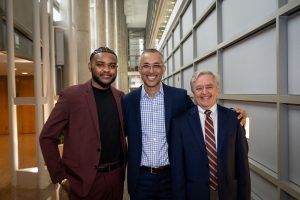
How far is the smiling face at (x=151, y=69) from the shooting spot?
2.51m

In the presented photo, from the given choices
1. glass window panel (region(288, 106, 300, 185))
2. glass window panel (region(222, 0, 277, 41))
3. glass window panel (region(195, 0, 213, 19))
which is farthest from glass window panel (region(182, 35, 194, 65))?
glass window panel (region(288, 106, 300, 185))

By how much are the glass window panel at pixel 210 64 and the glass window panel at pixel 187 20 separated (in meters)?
1.08

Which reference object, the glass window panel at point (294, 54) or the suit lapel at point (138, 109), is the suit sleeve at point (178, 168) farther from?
the glass window panel at point (294, 54)

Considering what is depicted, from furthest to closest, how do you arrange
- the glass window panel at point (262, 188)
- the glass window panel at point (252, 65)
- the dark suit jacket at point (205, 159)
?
the glass window panel at point (262, 188)
the glass window panel at point (252, 65)
the dark suit jacket at point (205, 159)

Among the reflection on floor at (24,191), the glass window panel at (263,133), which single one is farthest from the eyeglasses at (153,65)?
the reflection on floor at (24,191)

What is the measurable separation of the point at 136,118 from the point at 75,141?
0.57 meters

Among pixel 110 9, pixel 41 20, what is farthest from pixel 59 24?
pixel 110 9

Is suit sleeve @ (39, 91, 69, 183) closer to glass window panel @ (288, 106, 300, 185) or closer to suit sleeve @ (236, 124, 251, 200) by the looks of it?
suit sleeve @ (236, 124, 251, 200)

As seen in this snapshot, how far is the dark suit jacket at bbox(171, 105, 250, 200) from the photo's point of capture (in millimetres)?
2053

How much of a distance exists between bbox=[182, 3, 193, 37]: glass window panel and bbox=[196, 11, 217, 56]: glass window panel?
0.68m

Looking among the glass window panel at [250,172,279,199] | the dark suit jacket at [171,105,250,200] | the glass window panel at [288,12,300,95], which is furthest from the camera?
the glass window panel at [250,172,279,199]

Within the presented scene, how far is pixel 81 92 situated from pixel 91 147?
0.50m

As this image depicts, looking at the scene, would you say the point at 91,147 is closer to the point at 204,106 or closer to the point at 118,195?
the point at 118,195

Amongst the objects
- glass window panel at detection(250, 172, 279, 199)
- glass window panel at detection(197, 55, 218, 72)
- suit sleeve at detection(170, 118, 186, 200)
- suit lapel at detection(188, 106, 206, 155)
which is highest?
glass window panel at detection(197, 55, 218, 72)
